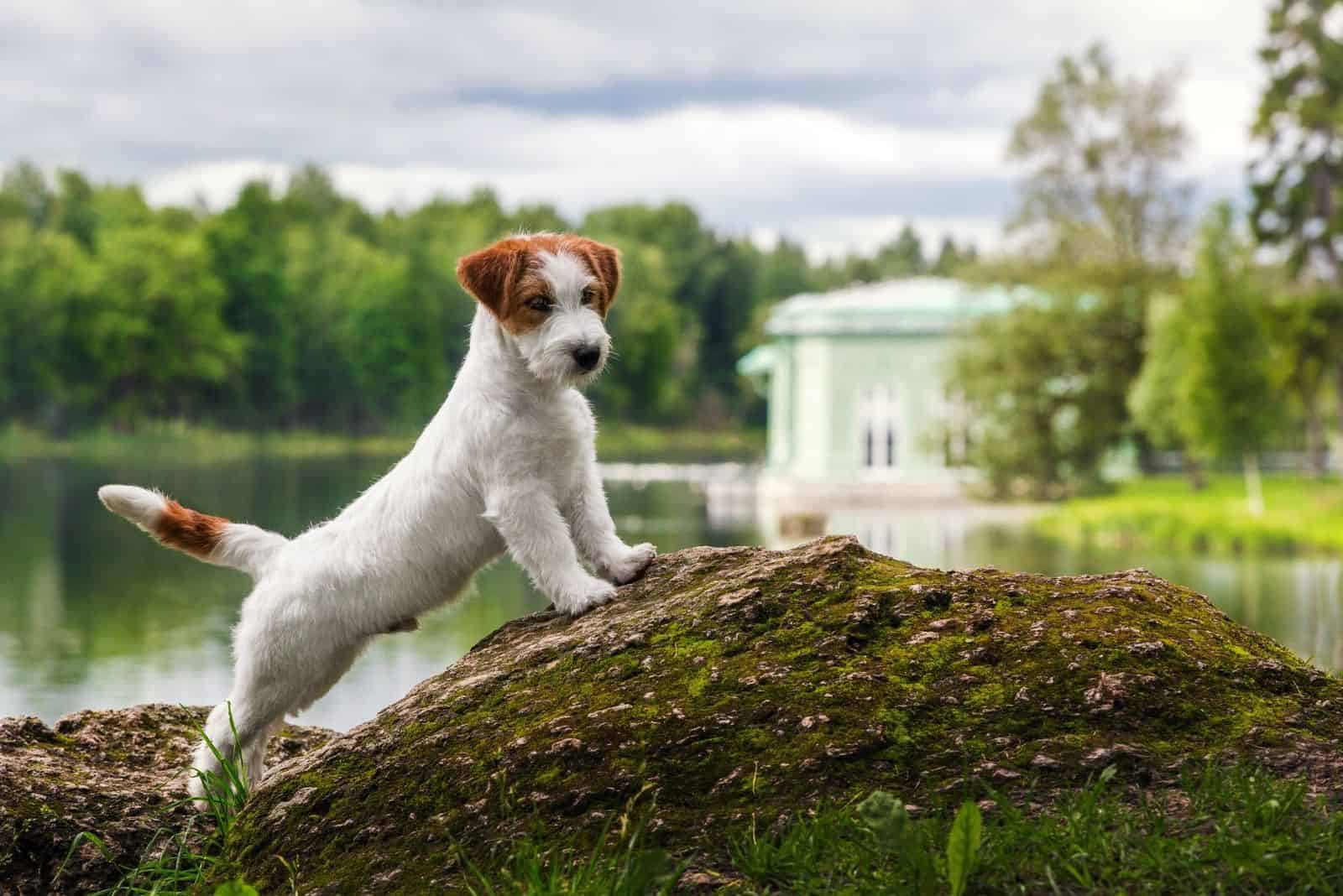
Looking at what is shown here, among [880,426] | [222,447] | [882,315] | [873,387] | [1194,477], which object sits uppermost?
[882,315]

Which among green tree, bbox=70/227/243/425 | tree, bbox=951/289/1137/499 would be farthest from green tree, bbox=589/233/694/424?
tree, bbox=951/289/1137/499

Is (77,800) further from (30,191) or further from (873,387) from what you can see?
(30,191)

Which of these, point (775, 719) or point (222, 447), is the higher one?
point (775, 719)

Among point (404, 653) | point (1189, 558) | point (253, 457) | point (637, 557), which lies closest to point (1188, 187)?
point (1189, 558)

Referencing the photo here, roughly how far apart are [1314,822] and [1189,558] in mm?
22238

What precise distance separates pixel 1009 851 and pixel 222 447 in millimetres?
64402

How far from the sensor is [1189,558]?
78.3 feet

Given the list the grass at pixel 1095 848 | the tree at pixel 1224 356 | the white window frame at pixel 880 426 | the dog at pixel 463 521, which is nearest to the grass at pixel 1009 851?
the grass at pixel 1095 848

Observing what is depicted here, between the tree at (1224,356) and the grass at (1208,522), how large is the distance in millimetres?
1254

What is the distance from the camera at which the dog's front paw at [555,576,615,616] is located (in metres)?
3.83

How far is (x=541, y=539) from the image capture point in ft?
12.2

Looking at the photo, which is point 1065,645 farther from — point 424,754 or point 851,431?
point 851,431

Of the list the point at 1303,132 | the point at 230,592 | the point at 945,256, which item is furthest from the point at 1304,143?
the point at 945,256

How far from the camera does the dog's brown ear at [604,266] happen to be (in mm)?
3715
